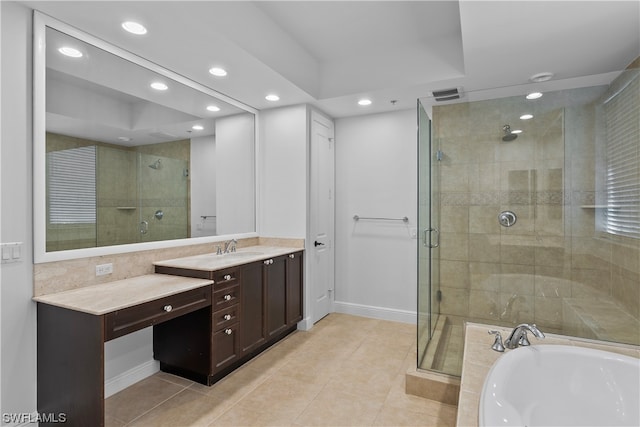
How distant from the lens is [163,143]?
8.78ft

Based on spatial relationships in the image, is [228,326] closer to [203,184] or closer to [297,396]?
[297,396]

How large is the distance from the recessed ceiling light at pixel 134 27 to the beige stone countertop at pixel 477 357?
8.86 ft

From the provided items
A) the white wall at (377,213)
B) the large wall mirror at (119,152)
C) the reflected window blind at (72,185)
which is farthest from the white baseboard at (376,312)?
the reflected window blind at (72,185)

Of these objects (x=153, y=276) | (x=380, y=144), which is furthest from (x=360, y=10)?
(x=153, y=276)

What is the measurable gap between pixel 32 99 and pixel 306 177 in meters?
→ 2.22

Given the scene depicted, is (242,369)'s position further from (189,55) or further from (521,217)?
(521,217)

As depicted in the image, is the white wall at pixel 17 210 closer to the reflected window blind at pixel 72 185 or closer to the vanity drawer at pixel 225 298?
the reflected window blind at pixel 72 185

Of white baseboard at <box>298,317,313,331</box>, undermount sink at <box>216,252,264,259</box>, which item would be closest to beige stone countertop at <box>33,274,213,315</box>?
undermount sink at <box>216,252,264,259</box>

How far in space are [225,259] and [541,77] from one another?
9.91 ft

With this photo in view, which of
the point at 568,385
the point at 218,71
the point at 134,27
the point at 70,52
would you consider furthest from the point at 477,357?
the point at 70,52

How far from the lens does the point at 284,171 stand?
358 cm

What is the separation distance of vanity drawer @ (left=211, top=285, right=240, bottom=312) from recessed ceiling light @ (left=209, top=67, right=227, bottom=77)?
1.73 m

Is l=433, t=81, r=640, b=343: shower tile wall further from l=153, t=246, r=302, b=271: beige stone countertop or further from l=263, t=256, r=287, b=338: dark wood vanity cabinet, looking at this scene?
l=153, t=246, r=302, b=271: beige stone countertop

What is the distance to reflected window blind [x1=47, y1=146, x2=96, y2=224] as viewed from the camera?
1952 mm
